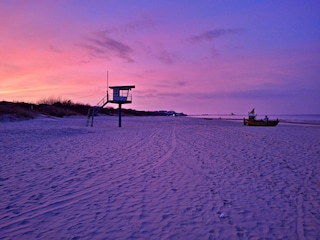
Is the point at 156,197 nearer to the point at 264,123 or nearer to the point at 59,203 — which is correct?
the point at 59,203

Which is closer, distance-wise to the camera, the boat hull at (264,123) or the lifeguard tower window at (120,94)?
the lifeguard tower window at (120,94)

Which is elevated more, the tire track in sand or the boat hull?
the boat hull

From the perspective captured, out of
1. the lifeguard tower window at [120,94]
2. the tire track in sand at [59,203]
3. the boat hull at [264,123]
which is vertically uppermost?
the lifeguard tower window at [120,94]

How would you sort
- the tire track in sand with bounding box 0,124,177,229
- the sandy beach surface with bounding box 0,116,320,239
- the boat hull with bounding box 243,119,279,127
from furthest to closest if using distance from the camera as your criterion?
the boat hull with bounding box 243,119,279,127
the tire track in sand with bounding box 0,124,177,229
the sandy beach surface with bounding box 0,116,320,239

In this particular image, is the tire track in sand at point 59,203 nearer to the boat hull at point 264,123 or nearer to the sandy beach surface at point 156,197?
the sandy beach surface at point 156,197

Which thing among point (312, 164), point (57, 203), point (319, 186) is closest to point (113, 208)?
point (57, 203)

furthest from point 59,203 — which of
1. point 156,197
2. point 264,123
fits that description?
point 264,123

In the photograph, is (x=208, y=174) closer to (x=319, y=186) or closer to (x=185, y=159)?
(x=185, y=159)

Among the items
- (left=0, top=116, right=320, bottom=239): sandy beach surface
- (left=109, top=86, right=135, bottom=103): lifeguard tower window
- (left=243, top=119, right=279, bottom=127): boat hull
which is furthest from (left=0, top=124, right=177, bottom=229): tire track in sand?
(left=243, top=119, right=279, bottom=127): boat hull

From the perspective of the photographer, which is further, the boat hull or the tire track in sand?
the boat hull

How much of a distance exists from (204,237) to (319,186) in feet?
17.3

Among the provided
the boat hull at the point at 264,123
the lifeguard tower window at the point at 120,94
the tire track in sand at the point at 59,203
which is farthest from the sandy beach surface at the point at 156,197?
the boat hull at the point at 264,123

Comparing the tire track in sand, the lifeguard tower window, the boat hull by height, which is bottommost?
the tire track in sand

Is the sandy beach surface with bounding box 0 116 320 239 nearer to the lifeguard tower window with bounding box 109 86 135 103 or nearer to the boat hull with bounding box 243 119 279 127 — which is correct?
the lifeguard tower window with bounding box 109 86 135 103
